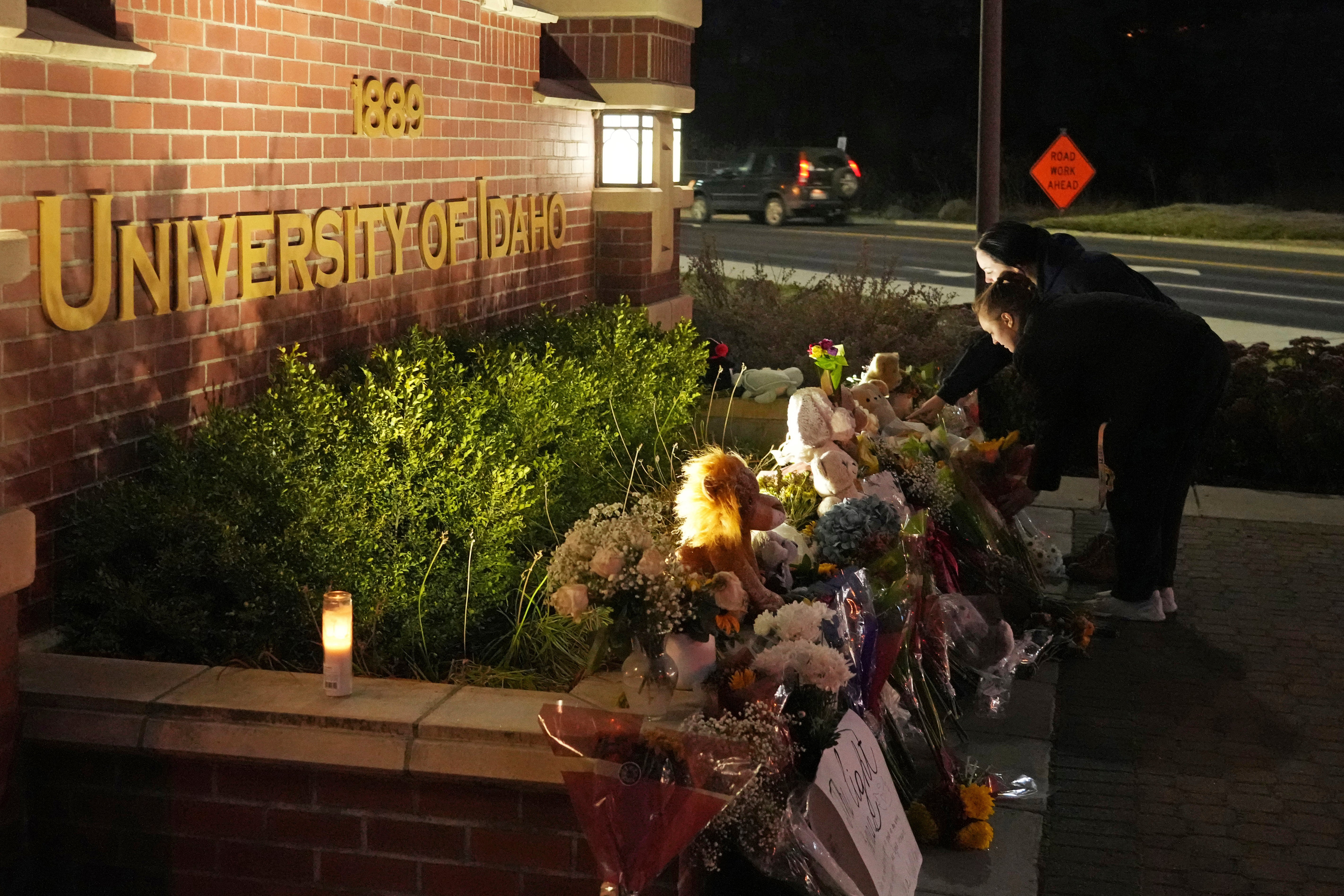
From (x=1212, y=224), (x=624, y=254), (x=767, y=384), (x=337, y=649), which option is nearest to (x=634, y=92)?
(x=624, y=254)

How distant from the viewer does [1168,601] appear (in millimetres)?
7012

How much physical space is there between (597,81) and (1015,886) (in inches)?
245

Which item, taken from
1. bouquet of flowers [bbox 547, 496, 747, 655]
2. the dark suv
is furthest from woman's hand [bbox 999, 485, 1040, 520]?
the dark suv

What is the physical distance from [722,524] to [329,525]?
1.17 metres

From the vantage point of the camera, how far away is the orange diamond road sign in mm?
14727

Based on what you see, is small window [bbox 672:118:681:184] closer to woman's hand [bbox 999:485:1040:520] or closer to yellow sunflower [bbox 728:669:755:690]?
woman's hand [bbox 999:485:1040:520]

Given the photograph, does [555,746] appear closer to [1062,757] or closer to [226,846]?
[226,846]

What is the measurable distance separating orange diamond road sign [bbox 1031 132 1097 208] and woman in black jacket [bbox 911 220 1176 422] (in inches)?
302

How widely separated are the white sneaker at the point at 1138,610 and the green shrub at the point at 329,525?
251 cm

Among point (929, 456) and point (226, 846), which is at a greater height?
point (929, 456)

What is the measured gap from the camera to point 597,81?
9227mm

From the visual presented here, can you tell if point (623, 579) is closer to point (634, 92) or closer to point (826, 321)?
point (634, 92)

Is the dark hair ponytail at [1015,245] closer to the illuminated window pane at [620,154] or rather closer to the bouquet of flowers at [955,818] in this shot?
the illuminated window pane at [620,154]

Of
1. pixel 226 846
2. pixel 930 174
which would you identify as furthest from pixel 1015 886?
pixel 930 174
